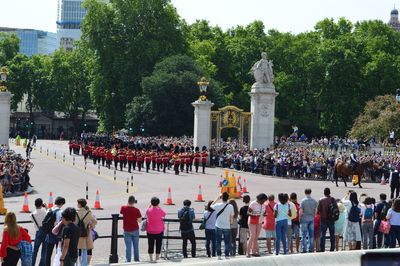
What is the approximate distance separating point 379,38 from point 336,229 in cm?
7131

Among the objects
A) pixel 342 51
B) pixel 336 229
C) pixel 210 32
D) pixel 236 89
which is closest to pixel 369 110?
pixel 342 51

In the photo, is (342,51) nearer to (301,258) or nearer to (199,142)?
(199,142)

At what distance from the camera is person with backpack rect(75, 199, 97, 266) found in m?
15.4

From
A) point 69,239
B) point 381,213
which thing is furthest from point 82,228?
point 381,213

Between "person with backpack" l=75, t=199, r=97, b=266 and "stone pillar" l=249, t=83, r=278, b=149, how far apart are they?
36988 mm

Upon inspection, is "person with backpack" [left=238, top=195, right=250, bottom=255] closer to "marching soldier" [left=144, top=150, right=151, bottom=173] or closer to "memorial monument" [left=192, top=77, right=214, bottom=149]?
"marching soldier" [left=144, top=150, right=151, bottom=173]

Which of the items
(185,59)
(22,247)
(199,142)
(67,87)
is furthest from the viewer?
(67,87)

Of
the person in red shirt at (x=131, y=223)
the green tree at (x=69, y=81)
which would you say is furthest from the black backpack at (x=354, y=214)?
the green tree at (x=69, y=81)

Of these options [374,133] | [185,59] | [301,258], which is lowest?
[301,258]

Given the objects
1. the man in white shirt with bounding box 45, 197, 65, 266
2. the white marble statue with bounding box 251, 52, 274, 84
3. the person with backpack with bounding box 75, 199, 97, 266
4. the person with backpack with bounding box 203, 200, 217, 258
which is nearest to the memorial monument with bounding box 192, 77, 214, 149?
the white marble statue with bounding box 251, 52, 274, 84

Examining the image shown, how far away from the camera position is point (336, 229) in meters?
19.5

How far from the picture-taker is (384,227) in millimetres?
19000

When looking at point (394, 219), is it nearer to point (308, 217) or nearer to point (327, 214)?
point (327, 214)

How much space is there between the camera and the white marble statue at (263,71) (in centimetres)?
5209
